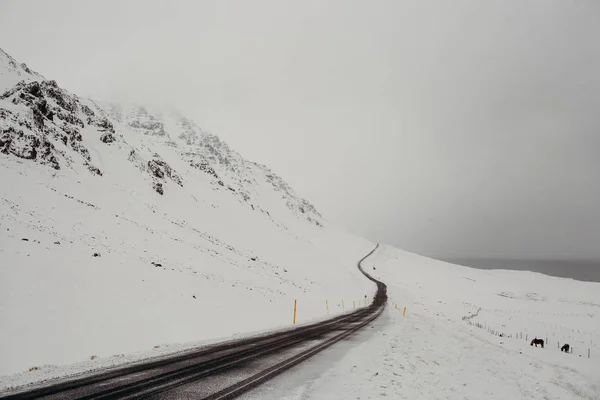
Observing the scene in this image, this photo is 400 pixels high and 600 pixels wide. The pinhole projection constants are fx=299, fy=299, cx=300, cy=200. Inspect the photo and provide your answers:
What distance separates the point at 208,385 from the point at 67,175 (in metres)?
33.1

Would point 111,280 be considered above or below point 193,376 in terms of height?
above

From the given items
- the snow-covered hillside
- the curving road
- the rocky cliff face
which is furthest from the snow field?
the rocky cliff face

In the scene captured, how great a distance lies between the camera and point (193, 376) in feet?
22.4

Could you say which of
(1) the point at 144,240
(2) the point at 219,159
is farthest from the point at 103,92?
(1) the point at 144,240

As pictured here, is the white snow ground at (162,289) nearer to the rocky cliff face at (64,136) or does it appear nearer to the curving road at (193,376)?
the rocky cliff face at (64,136)

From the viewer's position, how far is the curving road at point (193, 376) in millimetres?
5570

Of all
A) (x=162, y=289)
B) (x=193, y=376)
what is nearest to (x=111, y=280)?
(x=162, y=289)

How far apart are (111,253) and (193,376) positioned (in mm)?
15735

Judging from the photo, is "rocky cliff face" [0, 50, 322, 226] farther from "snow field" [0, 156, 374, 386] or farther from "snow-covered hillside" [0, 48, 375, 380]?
"snow field" [0, 156, 374, 386]

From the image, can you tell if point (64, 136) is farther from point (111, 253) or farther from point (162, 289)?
point (162, 289)

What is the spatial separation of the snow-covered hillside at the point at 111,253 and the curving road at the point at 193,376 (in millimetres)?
1580

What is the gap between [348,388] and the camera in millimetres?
6676

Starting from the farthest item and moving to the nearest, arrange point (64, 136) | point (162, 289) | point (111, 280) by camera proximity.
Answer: point (64, 136), point (162, 289), point (111, 280)

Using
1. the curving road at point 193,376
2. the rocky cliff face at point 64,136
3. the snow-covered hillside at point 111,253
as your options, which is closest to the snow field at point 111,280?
the snow-covered hillside at point 111,253
